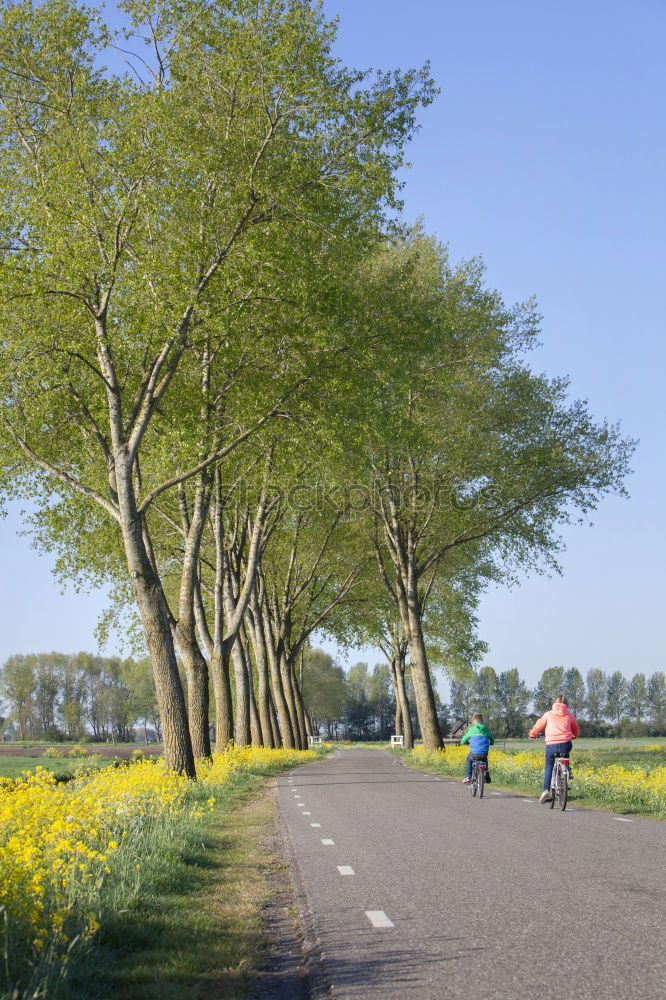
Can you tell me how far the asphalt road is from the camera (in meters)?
4.96


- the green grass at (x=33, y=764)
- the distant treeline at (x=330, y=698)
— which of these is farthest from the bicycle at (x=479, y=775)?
the distant treeline at (x=330, y=698)

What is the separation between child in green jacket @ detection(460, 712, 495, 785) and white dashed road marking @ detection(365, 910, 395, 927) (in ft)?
37.1

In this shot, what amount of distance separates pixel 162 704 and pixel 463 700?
179629 millimetres

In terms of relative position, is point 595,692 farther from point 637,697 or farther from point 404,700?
point 404,700

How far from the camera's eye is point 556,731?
15023mm

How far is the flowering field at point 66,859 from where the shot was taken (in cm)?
470

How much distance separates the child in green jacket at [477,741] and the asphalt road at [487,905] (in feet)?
13.9

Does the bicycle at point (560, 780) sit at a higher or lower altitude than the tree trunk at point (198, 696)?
Result: lower

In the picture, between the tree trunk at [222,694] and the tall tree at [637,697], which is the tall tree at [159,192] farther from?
the tall tree at [637,697]

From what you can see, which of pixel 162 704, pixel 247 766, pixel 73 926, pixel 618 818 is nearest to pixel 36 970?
pixel 73 926

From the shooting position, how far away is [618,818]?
12.9m

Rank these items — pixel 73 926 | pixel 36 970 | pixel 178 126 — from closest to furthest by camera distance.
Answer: pixel 36 970 < pixel 73 926 < pixel 178 126

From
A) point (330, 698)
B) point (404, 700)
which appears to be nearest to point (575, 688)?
point (330, 698)

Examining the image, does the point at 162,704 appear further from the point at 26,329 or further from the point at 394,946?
the point at 394,946
